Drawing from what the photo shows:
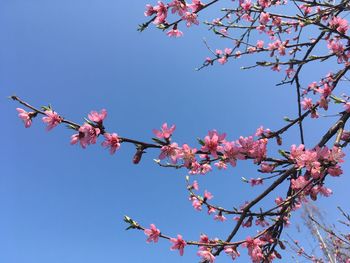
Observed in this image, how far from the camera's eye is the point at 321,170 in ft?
7.82

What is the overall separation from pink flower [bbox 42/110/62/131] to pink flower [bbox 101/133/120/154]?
41 centimetres

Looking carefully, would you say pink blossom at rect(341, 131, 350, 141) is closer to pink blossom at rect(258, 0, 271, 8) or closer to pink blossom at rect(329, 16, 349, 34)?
pink blossom at rect(329, 16, 349, 34)

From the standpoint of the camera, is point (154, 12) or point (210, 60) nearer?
point (154, 12)

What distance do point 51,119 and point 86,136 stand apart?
1.19 ft

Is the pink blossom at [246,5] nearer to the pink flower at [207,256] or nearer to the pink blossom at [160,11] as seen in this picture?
the pink blossom at [160,11]

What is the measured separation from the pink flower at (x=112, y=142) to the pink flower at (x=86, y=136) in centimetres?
8

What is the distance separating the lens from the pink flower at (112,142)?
8.28 feet

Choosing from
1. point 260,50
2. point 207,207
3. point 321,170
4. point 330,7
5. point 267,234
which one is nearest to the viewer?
point 321,170

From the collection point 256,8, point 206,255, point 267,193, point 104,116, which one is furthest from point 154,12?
point 206,255

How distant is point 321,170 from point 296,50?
4.44 metres

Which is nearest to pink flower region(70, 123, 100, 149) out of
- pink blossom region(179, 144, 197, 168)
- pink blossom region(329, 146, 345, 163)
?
pink blossom region(179, 144, 197, 168)

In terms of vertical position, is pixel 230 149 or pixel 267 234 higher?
pixel 230 149

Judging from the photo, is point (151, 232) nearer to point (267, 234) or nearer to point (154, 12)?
A: point (267, 234)

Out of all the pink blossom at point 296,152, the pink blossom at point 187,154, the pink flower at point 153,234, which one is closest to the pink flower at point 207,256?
the pink flower at point 153,234
